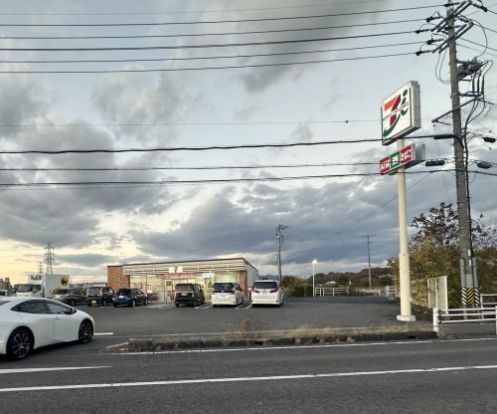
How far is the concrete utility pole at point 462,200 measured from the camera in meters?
23.2

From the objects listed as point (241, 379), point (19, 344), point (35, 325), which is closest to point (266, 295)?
point (35, 325)

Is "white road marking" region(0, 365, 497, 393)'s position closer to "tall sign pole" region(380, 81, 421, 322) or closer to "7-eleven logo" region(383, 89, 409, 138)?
"tall sign pole" region(380, 81, 421, 322)

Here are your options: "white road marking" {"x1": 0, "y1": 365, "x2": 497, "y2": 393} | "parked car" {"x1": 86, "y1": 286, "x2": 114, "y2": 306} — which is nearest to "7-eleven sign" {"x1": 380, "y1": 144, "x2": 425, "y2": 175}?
"white road marking" {"x1": 0, "y1": 365, "x2": 497, "y2": 393}

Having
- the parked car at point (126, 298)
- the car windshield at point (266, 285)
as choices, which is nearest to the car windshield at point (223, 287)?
the car windshield at point (266, 285)

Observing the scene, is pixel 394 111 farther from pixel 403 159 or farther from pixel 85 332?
pixel 85 332

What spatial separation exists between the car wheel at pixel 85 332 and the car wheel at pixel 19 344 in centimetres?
244

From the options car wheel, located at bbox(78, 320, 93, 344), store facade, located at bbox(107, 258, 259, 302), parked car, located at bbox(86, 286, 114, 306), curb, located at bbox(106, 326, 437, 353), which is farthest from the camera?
store facade, located at bbox(107, 258, 259, 302)

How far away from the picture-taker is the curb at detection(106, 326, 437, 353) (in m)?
13.5

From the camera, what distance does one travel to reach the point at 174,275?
5847cm

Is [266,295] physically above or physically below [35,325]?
below

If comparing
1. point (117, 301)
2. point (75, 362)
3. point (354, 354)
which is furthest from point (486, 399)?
point (117, 301)

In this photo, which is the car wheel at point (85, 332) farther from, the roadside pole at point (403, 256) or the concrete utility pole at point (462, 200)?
the concrete utility pole at point (462, 200)

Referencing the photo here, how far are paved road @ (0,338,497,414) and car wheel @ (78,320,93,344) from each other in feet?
6.17

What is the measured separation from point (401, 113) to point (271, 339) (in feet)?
38.0
